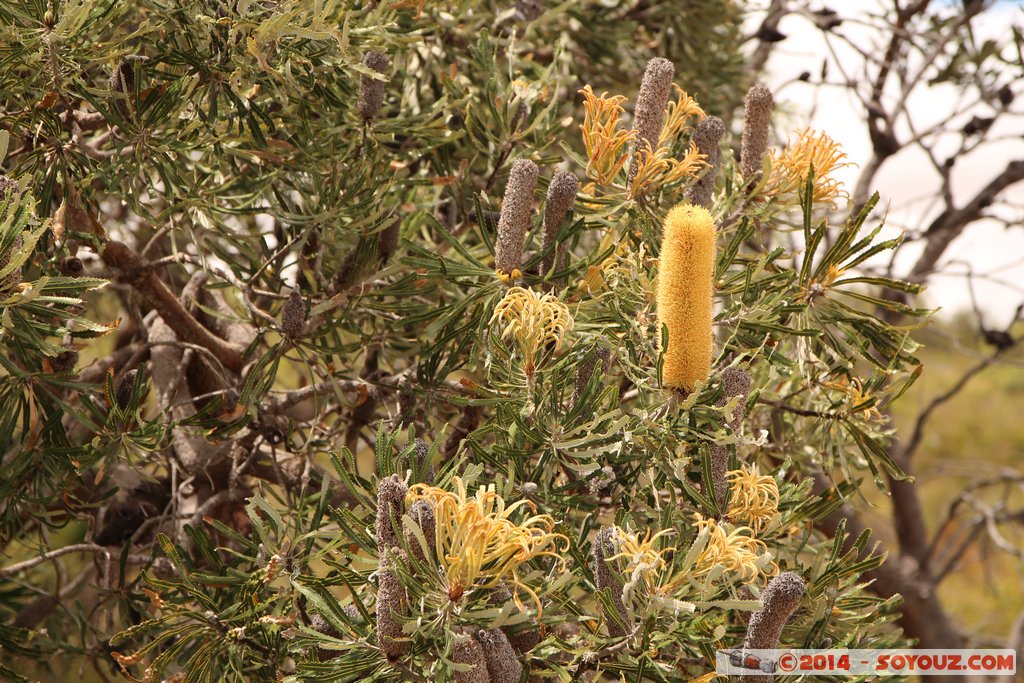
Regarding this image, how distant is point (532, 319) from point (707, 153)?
25 centimetres

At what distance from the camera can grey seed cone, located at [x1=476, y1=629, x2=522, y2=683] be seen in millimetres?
625

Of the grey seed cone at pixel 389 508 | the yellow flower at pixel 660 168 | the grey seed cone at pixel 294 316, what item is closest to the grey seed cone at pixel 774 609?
the grey seed cone at pixel 389 508

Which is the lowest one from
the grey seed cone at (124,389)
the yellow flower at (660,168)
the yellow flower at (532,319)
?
the grey seed cone at (124,389)

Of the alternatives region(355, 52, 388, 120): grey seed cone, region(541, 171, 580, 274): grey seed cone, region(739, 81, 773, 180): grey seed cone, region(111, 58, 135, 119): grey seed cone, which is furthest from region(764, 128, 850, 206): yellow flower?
region(111, 58, 135, 119): grey seed cone

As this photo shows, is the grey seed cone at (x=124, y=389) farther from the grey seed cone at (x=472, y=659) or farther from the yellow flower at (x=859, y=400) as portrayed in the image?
the yellow flower at (x=859, y=400)

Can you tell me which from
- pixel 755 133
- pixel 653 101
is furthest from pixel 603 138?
pixel 755 133

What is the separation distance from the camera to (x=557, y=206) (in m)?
0.79

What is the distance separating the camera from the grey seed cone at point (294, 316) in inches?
37.5

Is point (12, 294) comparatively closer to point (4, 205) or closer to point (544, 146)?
point (4, 205)

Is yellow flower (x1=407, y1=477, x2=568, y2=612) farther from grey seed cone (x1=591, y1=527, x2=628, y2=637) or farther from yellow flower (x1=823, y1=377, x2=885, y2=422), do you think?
yellow flower (x1=823, y1=377, x2=885, y2=422)

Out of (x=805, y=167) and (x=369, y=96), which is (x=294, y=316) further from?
(x=805, y=167)

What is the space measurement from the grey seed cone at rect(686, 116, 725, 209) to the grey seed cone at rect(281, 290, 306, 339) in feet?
1.28

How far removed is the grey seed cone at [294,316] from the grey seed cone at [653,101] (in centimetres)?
36

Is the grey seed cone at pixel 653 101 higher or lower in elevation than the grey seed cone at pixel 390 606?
higher
